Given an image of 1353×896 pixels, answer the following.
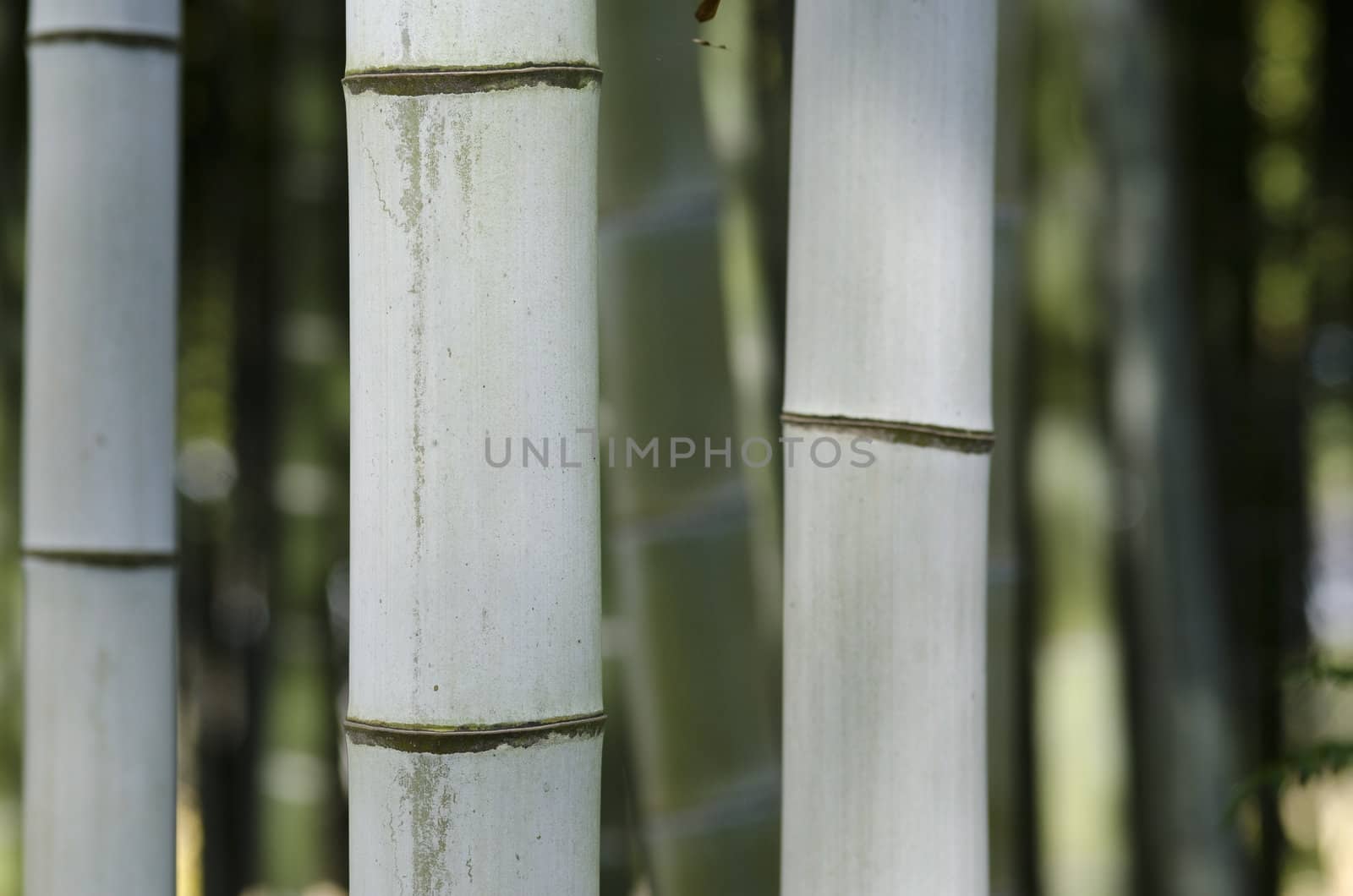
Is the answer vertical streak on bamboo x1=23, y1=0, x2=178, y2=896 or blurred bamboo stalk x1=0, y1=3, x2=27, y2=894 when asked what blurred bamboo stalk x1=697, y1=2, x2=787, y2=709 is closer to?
vertical streak on bamboo x1=23, y1=0, x2=178, y2=896

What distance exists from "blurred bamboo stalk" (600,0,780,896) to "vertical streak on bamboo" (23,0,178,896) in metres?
0.27

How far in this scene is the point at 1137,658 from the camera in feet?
5.08

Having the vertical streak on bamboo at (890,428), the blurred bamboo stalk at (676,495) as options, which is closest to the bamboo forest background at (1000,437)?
the blurred bamboo stalk at (676,495)

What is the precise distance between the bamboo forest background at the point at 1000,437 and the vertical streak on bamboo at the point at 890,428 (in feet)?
0.83

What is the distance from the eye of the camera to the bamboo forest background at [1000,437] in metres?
0.93

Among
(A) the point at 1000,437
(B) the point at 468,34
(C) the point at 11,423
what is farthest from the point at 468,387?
(C) the point at 11,423

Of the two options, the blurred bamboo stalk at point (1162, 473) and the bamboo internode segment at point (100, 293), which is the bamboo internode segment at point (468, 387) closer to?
the bamboo internode segment at point (100, 293)

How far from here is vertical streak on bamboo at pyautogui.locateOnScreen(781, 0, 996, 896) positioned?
639 millimetres

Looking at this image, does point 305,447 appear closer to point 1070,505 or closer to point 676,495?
point 1070,505

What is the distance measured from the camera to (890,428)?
2.10 feet

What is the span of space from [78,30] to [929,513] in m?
0.57

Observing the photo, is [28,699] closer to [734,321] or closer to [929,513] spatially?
[929,513]

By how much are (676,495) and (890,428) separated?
27cm

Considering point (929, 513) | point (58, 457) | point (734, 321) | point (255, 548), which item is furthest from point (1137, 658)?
point (255, 548)
